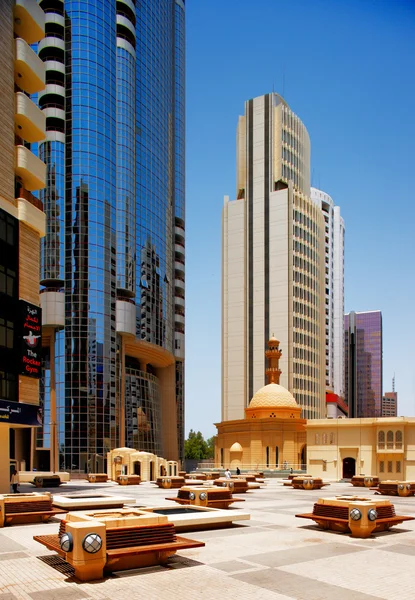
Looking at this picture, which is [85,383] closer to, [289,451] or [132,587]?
[289,451]

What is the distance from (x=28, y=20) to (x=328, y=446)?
140 ft

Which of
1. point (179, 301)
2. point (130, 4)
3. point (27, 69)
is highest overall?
point (130, 4)

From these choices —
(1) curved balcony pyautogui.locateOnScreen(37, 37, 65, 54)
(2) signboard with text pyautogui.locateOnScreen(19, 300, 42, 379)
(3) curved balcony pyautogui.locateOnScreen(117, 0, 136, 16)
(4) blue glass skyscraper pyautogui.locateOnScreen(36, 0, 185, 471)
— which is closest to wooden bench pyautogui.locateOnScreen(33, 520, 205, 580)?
(2) signboard with text pyautogui.locateOnScreen(19, 300, 42, 379)

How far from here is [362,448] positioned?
2298 inches

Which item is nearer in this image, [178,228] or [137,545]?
[137,545]

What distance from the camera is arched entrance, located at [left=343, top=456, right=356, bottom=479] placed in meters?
59.3

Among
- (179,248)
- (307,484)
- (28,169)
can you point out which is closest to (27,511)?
(307,484)

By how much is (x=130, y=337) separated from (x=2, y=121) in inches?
1844

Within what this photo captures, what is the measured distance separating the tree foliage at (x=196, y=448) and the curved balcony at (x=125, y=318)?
233 feet

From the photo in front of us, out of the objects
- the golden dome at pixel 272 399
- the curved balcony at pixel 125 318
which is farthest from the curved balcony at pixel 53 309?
the golden dome at pixel 272 399

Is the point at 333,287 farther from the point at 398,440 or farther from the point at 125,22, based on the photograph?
the point at 398,440

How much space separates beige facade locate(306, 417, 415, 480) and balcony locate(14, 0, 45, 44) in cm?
3980

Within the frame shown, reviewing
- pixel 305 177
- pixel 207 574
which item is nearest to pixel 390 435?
pixel 207 574

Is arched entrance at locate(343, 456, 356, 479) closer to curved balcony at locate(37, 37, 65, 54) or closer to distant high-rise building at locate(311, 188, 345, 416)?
curved balcony at locate(37, 37, 65, 54)
